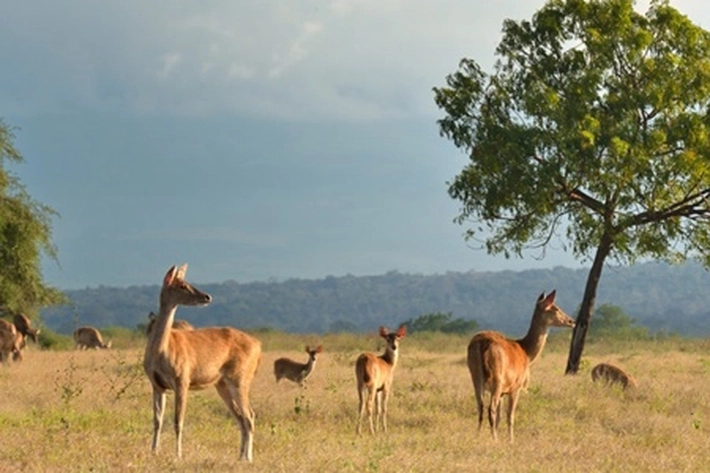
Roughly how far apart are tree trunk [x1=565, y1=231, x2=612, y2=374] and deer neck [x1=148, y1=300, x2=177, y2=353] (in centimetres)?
1628

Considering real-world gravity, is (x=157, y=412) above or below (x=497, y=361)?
below

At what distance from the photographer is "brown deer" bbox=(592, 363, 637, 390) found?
21.3m

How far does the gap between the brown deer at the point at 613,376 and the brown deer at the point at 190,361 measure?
10499mm

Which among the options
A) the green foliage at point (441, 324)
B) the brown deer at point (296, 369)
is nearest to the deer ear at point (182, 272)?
the brown deer at point (296, 369)

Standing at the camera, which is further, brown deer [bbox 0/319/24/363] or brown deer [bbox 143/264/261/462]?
brown deer [bbox 0/319/24/363]

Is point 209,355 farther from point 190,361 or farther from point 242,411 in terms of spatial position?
point 242,411

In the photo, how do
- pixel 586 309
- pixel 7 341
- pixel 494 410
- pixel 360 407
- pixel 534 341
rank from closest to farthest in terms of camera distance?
pixel 494 410, pixel 534 341, pixel 360 407, pixel 7 341, pixel 586 309

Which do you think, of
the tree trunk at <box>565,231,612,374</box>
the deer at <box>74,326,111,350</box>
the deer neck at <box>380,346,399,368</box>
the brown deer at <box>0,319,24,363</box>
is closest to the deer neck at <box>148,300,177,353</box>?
the deer neck at <box>380,346,399,368</box>

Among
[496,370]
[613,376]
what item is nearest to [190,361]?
[496,370]

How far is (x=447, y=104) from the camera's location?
28.1m

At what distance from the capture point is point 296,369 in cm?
2358

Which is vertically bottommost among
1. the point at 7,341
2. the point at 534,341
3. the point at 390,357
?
the point at 7,341

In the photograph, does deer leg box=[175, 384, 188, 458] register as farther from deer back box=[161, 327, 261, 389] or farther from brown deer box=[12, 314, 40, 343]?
brown deer box=[12, 314, 40, 343]

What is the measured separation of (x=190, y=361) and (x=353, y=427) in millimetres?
4991
